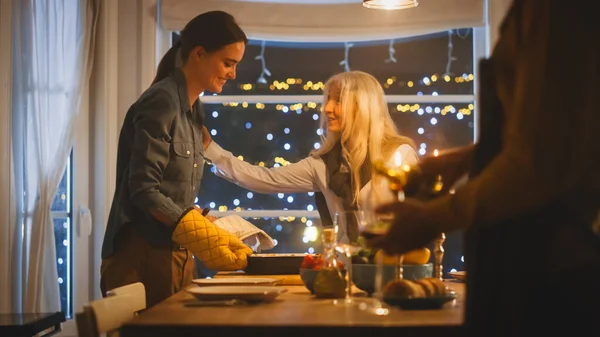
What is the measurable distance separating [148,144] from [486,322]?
1884 mm

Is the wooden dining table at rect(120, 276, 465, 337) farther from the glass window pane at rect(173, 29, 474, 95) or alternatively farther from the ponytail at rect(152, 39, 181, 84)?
the glass window pane at rect(173, 29, 474, 95)

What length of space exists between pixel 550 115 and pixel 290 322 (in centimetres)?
65

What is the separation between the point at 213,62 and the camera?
128 inches

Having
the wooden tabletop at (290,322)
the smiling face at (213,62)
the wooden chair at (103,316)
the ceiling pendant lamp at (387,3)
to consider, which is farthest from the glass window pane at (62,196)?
the wooden tabletop at (290,322)

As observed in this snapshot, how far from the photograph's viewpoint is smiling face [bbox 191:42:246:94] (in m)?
3.25

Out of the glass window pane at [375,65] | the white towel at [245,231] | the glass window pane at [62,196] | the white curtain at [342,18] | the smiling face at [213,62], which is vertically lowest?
the white towel at [245,231]

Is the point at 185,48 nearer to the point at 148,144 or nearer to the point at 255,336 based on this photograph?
the point at 148,144

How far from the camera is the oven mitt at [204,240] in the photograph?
283 cm

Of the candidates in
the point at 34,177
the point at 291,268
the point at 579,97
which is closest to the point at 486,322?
the point at 579,97

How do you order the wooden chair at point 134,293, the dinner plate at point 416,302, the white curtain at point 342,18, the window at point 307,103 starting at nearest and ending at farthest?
the dinner plate at point 416,302, the wooden chair at point 134,293, the white curtain at point 342,18, the window at point 307,103

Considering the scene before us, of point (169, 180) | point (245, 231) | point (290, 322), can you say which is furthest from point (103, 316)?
point (245, 231)

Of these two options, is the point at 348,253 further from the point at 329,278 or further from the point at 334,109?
the point at 334,109

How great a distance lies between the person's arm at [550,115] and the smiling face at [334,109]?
2.81 metres

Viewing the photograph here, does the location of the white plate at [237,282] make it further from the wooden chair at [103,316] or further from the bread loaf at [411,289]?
the bread loaf at [411,289]
